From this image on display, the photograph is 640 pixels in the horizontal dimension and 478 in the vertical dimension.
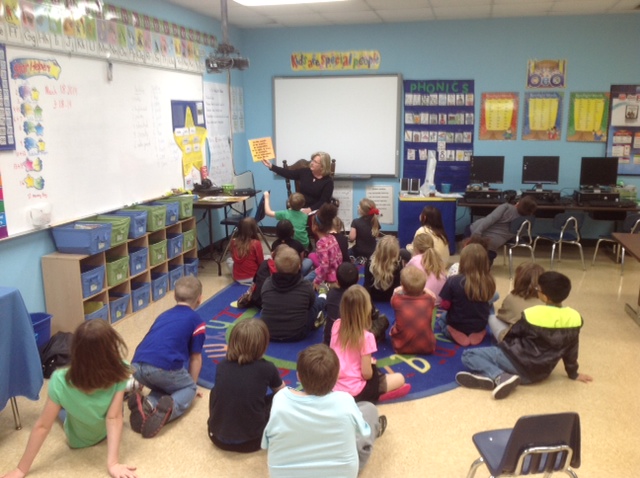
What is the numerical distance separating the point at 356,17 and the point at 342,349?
16.3 feet

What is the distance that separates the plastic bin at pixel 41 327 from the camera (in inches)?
150

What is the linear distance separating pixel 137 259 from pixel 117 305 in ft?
1.50

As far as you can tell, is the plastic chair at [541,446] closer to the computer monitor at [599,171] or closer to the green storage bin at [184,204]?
the green storage bin at [184,204]

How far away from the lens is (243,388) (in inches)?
106

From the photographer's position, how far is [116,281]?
4609 mm

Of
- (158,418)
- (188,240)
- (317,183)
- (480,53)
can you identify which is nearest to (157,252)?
(188,240)

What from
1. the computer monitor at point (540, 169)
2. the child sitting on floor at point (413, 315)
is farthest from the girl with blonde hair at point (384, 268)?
the computer monitor at point (540, 169)

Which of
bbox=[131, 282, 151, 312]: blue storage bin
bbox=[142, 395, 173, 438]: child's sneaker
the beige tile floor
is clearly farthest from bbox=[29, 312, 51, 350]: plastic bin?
bbox=[142, 395, 173, 438]: child's sneaker

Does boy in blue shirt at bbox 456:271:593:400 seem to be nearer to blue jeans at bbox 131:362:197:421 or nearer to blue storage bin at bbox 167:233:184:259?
blue jeans at bbox 131:362:197:421

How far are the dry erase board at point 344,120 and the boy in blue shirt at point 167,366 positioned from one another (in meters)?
4.82

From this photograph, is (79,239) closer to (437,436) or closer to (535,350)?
(437,436)

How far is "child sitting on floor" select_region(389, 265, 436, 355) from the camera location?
379cm

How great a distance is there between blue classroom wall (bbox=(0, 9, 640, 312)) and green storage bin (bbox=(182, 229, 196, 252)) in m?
1.01

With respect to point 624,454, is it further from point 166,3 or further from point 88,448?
point 166,3
